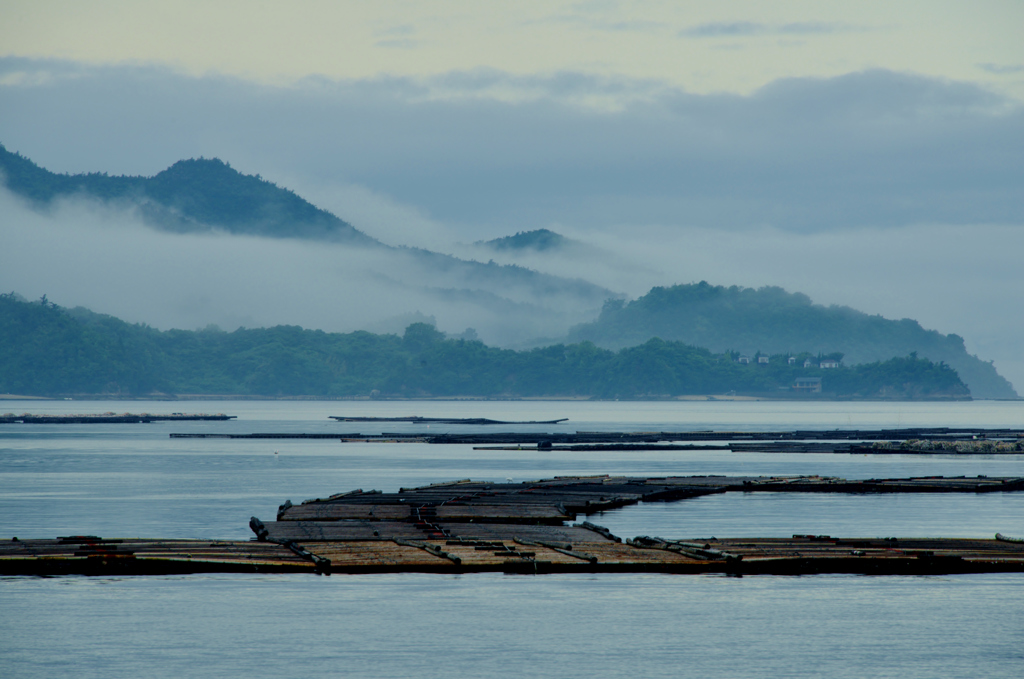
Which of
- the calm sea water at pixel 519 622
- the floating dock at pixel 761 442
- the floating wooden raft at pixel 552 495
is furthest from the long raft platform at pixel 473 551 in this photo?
the floating dock at pixel 761 442

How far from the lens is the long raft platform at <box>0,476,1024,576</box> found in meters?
32.5

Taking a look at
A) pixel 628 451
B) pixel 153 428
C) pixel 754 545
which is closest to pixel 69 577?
pixel 754 545

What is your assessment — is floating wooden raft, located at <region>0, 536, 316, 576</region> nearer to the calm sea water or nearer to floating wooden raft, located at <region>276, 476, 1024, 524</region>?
the calm sea water

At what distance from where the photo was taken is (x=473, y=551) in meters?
34.7

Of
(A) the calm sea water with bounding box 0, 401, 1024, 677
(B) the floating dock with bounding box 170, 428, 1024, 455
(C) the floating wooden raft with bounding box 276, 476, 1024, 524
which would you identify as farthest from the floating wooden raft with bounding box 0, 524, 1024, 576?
(B) the floating dock with bounding box 170, 428, 1024, 455

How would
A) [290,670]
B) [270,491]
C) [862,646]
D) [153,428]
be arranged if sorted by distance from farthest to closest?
[153,428] < [270,491] < [862,646] < [290,670]

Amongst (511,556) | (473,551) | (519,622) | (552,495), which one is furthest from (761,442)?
(519,622)

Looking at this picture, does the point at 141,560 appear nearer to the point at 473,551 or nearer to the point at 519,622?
the point at 473,551

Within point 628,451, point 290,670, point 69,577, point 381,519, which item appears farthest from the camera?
point 628,451

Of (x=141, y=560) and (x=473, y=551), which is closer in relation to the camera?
Answer: (x=141, y=560)

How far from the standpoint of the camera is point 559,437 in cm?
13212

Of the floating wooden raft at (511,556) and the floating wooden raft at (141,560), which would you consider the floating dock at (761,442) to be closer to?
the floating wooden raft at (511,556)

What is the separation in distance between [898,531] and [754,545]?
11579 mm

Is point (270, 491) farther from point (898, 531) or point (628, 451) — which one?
point (628, 451)
